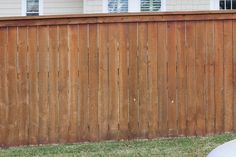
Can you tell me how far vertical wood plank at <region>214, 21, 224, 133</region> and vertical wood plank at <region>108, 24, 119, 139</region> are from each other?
1.59m

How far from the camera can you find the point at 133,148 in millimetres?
7508

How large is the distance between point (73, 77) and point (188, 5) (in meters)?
5.52

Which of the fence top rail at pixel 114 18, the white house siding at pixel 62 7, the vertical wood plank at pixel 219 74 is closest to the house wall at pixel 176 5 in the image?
the white house siding at pixel 62 7

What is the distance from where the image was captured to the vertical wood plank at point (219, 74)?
802 cm

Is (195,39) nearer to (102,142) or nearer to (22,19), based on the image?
(102,142)

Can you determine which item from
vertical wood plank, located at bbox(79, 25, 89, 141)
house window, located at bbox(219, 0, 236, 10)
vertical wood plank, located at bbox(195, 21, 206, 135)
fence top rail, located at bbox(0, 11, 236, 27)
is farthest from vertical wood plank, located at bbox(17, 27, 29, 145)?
house window, located at bbox(219, 0, 236, 10)

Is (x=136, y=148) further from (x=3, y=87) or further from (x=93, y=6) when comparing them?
(x=93, y=6)

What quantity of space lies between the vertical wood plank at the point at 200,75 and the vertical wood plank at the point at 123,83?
1.14 metres

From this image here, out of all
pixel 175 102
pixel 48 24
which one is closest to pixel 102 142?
pixel 175 102

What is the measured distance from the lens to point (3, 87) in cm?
798

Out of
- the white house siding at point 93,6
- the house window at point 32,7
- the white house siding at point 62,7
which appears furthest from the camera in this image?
the house window at point 32,7

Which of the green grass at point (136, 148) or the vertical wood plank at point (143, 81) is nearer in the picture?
the green grass at point (136, 148)

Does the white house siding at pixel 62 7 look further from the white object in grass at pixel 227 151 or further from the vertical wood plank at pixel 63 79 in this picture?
the white object in grass at pixel 227 151

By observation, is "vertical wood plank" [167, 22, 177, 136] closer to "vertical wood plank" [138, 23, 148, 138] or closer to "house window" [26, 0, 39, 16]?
"vertical wood plank" [138, 23, 148, 138]
